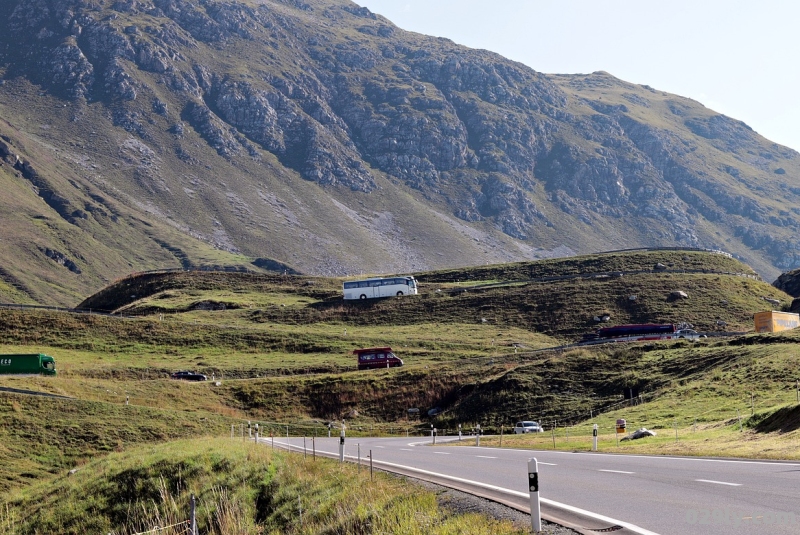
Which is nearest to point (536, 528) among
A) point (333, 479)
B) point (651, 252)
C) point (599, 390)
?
point (333, 479)

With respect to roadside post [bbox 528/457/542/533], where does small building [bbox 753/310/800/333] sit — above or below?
above

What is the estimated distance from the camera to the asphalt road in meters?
14.7

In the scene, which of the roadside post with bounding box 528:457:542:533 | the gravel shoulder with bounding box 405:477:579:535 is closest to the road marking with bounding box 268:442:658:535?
the gravel shoulder with bounding box 405:477:579:535

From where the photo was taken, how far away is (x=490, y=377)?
76812 millimetres

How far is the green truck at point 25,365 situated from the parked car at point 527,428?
35971 mm

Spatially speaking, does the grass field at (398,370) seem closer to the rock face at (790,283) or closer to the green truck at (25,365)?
the green truck at (25,365)

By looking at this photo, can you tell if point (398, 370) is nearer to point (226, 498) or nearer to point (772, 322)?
point (772, 322)

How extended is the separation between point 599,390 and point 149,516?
47961mm

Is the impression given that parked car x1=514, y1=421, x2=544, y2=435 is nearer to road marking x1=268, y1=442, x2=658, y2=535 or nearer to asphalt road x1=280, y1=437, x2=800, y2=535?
asphalt road x1=280, y1=437, x2=800, y2=535

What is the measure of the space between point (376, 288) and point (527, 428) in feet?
266

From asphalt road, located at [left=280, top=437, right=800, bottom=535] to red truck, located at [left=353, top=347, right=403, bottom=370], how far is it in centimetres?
5727

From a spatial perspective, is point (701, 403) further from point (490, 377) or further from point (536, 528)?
point (536, 528)

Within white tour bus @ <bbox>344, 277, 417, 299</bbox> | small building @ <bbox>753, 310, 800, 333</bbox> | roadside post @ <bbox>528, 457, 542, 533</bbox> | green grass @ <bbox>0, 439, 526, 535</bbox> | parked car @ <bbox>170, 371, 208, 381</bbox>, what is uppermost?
white tour bus @ <bbox>344, 277, 417, 299</bbox>

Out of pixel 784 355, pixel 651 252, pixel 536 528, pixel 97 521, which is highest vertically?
pixel 651 252
